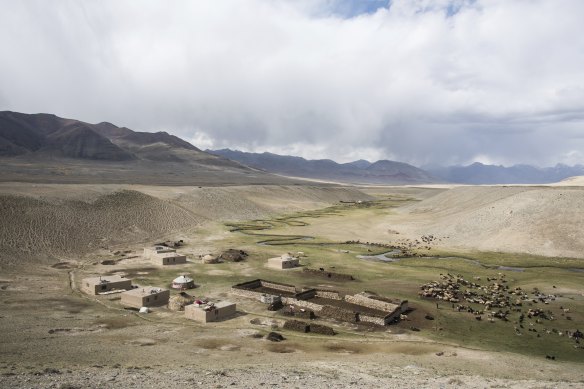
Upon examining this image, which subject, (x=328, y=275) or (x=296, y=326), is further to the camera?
(x=328, y=275)

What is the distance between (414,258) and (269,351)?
5693 cm

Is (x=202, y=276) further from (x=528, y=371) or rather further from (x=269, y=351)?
(x=528, y=371)

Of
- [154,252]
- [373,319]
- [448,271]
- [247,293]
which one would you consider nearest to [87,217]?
[154,252]

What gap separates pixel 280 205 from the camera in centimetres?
18900

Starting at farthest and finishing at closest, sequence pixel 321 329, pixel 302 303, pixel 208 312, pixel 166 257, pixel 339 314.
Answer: pixel 166 257
pixel 302 303
pixel 339 314
pixel 208 312
pixel 321 329

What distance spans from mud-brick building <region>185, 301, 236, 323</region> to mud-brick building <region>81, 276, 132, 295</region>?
51.3ft

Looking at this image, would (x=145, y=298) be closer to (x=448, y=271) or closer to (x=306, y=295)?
(x=306, y=295)

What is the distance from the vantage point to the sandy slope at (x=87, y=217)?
83312 mm

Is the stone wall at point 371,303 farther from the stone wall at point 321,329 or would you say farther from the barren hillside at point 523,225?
the barren hillside at point 523,225

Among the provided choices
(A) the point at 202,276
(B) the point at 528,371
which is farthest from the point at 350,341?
(A) the point at 202,276

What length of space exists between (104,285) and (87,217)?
162 feet

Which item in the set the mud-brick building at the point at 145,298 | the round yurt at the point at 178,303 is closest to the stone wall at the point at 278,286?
the round yurt at the point at 178,303

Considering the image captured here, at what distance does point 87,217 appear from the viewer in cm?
10438

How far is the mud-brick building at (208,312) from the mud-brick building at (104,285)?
15.6 meters
